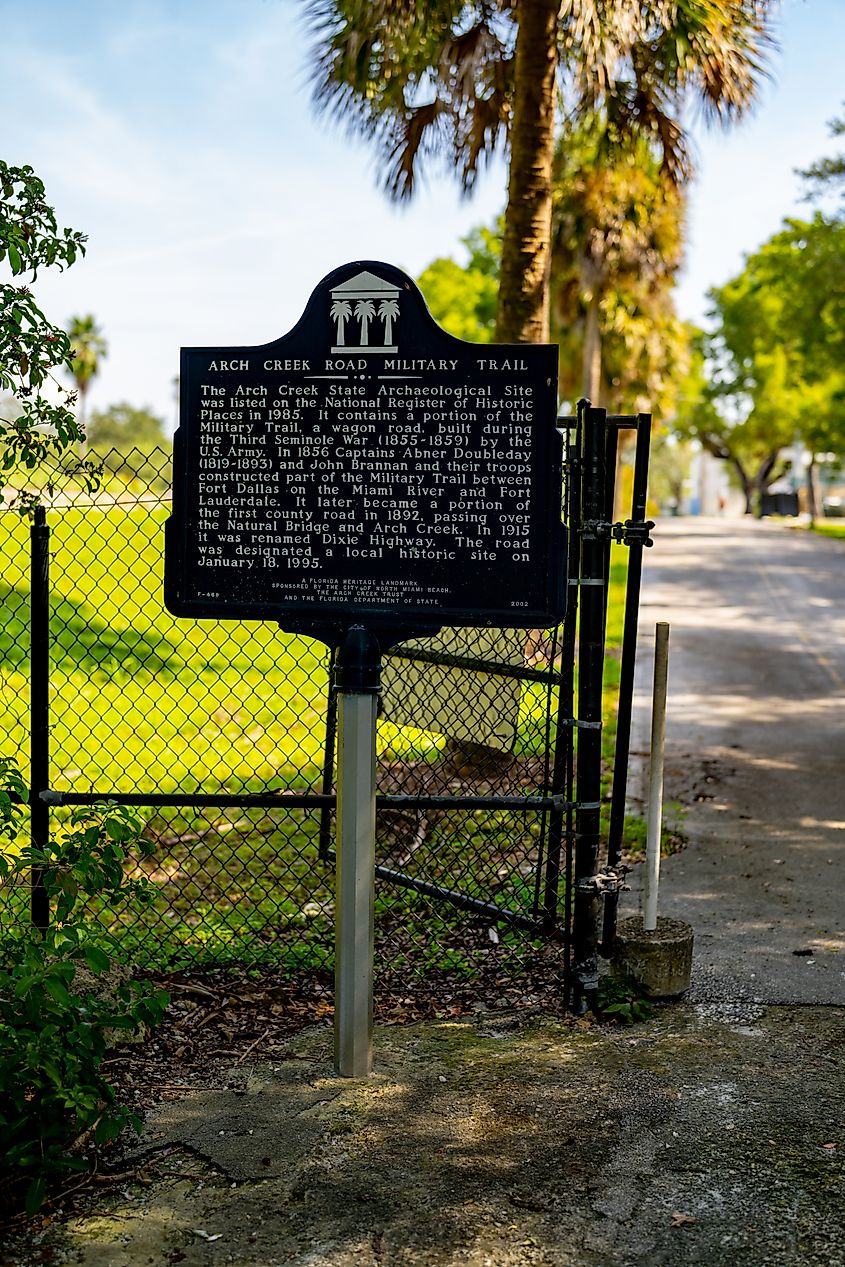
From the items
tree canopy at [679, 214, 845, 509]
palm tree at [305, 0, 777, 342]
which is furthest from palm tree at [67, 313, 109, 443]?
palm tree at [305, 0, 777, 342]

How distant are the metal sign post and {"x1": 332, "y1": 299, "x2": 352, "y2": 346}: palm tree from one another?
0.95 meters

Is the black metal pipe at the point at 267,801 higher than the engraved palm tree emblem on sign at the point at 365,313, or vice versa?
the engraved palm tree emblem on sign at the point at 365,313

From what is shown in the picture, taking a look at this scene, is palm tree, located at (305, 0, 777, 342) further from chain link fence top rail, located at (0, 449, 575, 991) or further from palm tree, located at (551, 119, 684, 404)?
palm tree, located at (551, 119, 684, 404)

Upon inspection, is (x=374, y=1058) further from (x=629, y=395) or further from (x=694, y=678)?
(x=629, y=395)

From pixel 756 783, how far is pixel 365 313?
5.26 m

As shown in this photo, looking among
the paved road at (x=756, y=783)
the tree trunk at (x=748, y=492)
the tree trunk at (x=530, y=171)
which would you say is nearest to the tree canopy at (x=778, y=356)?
the tree trunk at (x=748, y=492)

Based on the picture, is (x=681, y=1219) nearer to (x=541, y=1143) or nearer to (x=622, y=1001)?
(x=541, y=1143)

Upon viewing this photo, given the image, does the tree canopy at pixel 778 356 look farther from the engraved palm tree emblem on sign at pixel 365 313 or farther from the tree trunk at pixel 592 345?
the engraved palm tree emblem on sign at pixel 365 313

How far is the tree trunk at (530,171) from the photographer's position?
32.6 feet

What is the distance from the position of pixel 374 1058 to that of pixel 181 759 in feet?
15.5

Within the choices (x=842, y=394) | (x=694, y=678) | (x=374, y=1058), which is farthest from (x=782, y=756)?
(x=842, y=394)

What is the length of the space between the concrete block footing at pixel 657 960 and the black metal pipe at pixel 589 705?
15 cm

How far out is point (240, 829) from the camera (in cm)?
711

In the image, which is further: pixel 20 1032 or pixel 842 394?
pixel 842 394
